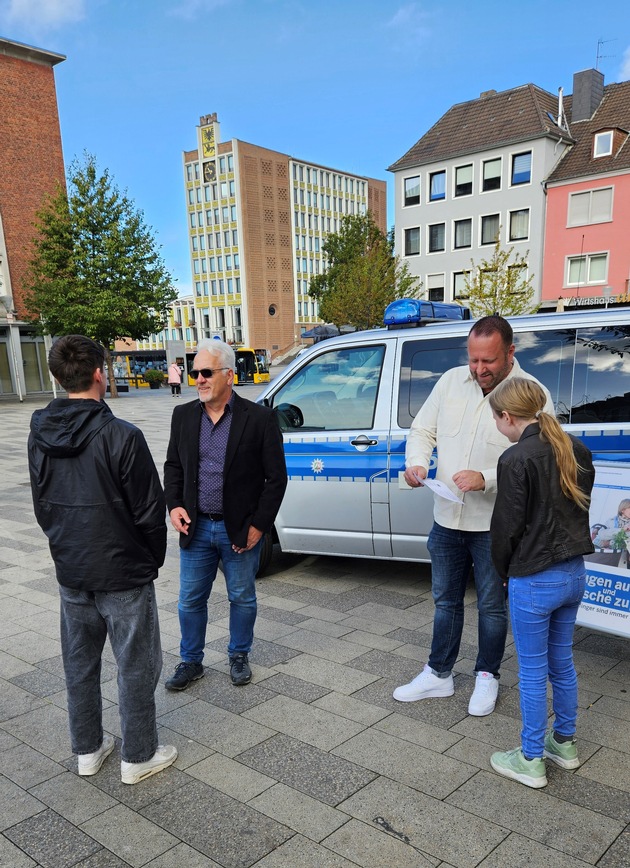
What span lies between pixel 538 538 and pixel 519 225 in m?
36.7

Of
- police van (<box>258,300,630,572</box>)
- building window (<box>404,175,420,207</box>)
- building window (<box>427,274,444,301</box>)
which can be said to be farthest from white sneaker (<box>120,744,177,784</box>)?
building window (<box>404,175,420,207</box>)

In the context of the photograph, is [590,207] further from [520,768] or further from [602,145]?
[520,768]

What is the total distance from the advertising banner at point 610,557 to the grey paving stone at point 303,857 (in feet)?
6.22

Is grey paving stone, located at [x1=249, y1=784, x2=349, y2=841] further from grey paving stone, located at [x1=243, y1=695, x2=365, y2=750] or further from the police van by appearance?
the police van

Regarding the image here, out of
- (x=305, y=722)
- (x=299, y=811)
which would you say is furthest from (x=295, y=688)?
(x=299, y=811)

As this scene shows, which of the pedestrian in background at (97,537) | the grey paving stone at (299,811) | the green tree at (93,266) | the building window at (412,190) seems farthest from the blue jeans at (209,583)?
the building window at (412,190)

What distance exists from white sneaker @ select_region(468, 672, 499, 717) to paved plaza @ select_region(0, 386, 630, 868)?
0.06m

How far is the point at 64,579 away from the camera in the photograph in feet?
8.34

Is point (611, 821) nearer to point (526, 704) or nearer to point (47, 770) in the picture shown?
point (526, 704)

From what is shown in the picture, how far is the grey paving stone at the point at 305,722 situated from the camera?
298 centimetres

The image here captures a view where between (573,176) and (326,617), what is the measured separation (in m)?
35.0

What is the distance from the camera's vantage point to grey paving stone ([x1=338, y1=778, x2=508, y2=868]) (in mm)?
2229

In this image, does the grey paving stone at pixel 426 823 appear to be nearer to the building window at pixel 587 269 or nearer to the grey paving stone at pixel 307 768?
the grey paving stone at pixel 307 768

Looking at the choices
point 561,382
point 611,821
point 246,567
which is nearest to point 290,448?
point 246,567
